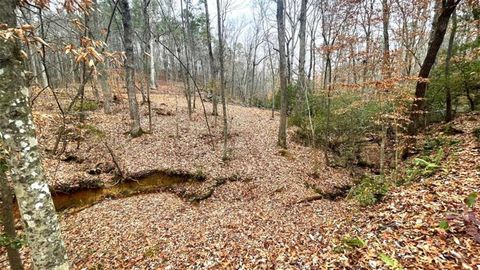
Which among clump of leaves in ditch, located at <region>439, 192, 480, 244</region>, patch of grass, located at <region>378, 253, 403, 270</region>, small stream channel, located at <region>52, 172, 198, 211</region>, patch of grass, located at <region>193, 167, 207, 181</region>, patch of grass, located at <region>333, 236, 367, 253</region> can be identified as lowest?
small stream channel, located at <region>52, 172, 198, 211</region>

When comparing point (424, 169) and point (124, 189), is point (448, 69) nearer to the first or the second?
point (424, 169)

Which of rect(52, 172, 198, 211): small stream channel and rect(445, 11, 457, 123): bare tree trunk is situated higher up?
rect(445, 11, 457, 123): bare tree trunk

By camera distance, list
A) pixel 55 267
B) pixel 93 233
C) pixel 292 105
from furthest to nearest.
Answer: pixel 292 105, pixel 93 233, pixel 55 267

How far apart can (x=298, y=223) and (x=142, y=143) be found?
7191 millimetres

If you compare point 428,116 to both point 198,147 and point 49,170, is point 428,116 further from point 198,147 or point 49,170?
point 49,170

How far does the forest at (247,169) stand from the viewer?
2.73 m

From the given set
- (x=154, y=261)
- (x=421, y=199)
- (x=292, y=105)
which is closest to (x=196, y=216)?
(x=154, y=261)

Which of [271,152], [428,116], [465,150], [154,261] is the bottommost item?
[154,261]

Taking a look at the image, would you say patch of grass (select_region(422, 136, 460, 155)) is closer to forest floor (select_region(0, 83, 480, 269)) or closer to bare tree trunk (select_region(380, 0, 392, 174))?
forest floor (select_region(0, 83, 480, 269))

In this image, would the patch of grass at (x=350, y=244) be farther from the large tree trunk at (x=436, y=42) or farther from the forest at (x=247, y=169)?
the large tree trunk at (x=436, y=42)

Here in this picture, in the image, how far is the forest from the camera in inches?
107

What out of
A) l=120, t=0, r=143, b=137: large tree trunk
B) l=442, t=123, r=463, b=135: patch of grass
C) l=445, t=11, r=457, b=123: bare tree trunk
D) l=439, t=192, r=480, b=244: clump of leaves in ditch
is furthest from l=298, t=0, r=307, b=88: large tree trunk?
l=439, t=192, r=480, b=244: clump of leaves in ditch

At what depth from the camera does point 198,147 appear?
1043 centimetres

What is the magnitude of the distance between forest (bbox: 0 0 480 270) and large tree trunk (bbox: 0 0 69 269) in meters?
0.01
